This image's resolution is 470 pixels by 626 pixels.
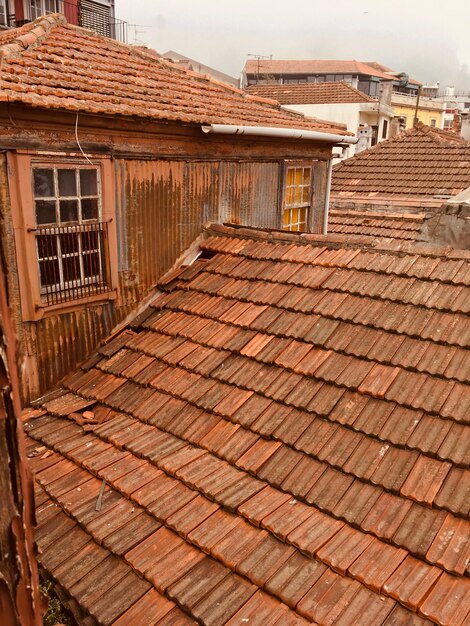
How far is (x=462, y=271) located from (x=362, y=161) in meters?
13.3

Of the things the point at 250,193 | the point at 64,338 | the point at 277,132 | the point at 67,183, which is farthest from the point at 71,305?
the point at 277,132

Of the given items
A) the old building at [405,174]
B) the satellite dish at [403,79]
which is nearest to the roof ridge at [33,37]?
the old building at [405,174]

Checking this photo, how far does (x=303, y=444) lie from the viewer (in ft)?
12.8

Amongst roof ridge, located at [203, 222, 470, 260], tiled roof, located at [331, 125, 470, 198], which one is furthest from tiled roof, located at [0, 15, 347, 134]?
tiled roof, located at [331, 125, 470, 198]

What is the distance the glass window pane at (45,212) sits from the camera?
5105mm

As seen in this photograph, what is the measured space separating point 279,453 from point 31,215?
11.0 feet

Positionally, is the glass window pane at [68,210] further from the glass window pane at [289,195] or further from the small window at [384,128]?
the small window at [384,128]

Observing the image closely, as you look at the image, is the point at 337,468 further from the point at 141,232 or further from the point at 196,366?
the point at 141,232

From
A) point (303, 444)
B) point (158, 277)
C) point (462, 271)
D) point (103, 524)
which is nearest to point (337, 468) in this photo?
point (303, 444)

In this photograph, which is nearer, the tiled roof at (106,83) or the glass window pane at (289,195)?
the tiled roof at (106,83)

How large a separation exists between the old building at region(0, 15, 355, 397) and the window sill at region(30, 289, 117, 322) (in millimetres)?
15

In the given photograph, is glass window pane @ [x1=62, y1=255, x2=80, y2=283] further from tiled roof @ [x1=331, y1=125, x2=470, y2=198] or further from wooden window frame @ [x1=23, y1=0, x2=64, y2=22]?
wooden window frame @ [x1=23, y1=0, x2=64, y2=22]

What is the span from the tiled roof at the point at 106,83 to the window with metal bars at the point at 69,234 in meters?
0.75

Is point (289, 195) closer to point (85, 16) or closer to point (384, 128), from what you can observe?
point (85, 16)
